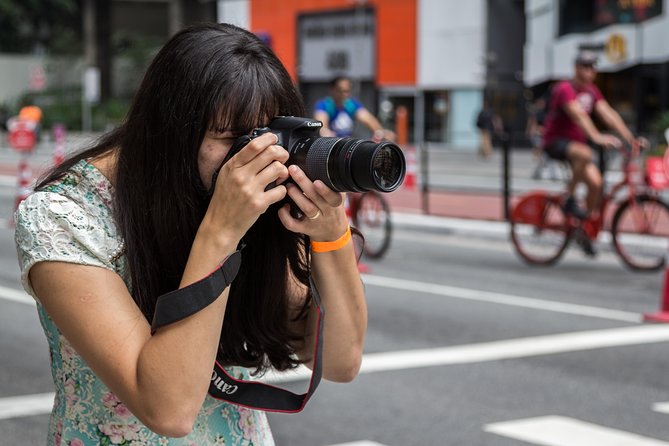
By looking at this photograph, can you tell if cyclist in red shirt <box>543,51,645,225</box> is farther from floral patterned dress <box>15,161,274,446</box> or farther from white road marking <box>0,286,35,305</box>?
floral patterned dress <box>15,161,274,446</box>

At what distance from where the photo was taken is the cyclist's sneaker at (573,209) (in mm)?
11383

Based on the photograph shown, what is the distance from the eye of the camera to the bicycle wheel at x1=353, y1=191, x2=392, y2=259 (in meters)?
12.5

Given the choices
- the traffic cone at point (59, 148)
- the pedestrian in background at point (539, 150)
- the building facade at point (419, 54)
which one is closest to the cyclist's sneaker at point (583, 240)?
the traffic cone at point (59, 148)

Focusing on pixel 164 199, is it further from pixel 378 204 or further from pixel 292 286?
pixel 378 204

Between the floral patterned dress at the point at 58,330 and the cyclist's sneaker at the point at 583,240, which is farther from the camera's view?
the cyclist's sneaker at the point at 583,240

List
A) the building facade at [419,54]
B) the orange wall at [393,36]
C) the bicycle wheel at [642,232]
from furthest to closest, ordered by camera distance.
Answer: the orange wall at [393,36], the building facade at [419,54], the bicycle wheel at [642,232]

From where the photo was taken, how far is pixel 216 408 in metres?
2.16

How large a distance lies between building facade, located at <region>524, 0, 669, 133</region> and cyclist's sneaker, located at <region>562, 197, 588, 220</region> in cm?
2182

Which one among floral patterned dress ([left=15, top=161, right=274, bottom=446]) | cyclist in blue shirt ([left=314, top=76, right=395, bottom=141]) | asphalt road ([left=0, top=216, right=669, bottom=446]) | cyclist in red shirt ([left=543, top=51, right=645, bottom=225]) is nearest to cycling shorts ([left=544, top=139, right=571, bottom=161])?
cyclist in red shirt ([left=543, top=51, right=645, bottom=225])

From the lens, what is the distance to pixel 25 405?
608 cm

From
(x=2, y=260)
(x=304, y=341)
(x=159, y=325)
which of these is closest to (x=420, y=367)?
(x=304, y=341)

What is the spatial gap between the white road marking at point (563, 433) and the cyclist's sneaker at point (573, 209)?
223 inches

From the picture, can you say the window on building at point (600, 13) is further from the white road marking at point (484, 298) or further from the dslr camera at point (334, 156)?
the dslr camera at point (334, 156)

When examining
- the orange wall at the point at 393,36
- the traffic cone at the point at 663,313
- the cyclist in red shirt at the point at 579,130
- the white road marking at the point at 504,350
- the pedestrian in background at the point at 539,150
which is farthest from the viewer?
the orange wall at the point at 393,36
